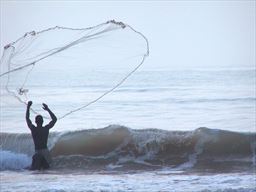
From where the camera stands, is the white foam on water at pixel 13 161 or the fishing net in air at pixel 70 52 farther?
the white foam on water at pixel 13 161

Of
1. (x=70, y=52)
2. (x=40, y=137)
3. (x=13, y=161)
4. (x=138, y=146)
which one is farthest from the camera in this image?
(x=138, y=146)

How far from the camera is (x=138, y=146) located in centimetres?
1997

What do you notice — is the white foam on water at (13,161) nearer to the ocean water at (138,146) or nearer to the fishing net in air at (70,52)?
the ocean water at (138,146)

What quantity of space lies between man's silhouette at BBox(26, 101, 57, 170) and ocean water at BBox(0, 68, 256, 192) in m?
0.46

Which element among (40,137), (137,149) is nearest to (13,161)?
(137,149)

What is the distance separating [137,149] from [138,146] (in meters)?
0.18

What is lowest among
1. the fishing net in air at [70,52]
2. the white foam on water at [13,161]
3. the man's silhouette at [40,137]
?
the white foam on water at [13,161]

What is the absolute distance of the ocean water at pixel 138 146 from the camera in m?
14.4

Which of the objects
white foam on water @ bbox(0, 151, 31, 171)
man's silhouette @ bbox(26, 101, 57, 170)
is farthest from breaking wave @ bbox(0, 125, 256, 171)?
man's silhouette @ bbox(26, 101, 57, 170)

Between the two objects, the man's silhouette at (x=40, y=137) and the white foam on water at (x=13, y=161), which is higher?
the man's silhouette at (x=40, y=137)

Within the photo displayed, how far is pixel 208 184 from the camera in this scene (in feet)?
44.9

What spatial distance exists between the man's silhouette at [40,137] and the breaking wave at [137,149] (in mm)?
4021

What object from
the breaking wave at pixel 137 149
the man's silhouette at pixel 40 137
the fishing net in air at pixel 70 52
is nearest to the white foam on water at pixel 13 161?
the breaking wave at pixel 137 149

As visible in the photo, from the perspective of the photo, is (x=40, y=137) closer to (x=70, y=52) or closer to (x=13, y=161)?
(x=70, y=52)
